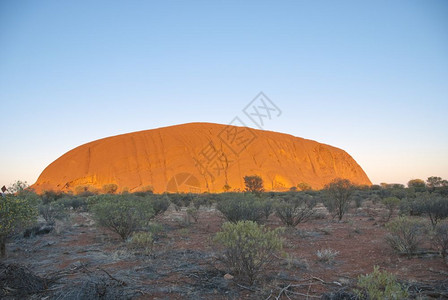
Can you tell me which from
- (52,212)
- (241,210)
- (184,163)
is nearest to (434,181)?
(241,210)

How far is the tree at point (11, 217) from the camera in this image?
6.79 meters

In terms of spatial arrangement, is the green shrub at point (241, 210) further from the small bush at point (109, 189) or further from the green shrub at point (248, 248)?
the small bush at point (109, 189)

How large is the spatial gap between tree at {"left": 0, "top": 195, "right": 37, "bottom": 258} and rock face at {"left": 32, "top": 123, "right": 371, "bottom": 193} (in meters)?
38.2

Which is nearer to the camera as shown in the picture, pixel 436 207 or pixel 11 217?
pixel 11 217

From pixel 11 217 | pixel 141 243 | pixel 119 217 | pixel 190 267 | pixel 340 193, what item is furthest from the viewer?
pixel 340 193

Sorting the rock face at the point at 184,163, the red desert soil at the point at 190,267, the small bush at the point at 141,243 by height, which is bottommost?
the red desert soil at the point at 190,267

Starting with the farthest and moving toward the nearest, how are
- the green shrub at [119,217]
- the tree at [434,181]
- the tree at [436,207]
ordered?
the tree at [434,181] < the tree at [436,207] < the green shrub at [119,217]

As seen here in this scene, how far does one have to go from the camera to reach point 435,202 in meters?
10.9

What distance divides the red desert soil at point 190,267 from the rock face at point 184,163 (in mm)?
36763

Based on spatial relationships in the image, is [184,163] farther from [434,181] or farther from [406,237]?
[406,237]

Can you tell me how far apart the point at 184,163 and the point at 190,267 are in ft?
148

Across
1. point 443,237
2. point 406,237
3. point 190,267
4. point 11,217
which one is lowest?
point 190,267

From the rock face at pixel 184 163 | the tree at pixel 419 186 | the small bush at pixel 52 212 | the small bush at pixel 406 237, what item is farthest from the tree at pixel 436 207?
the rock face at pixel 184 163

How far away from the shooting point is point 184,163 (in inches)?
1982
